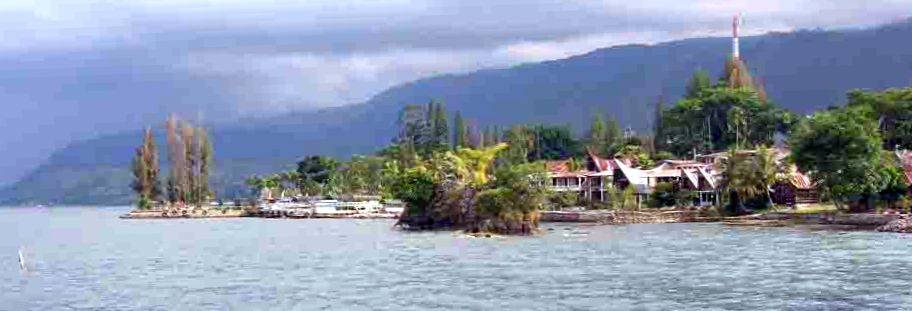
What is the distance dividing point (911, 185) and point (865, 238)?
4181cm

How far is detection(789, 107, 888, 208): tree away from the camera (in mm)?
104812

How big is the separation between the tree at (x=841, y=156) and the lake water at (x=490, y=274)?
16975mm

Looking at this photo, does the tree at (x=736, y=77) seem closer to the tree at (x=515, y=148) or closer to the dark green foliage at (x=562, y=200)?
the tree at (x=515, y=148)

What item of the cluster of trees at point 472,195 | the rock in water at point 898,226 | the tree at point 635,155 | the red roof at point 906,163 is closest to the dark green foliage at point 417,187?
the cluster of trees at point 472,195

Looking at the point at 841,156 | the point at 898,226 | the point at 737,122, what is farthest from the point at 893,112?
the point at 898,226

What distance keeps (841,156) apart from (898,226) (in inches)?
713

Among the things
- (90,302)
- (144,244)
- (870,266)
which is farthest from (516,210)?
(90,302)

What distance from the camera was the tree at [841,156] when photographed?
105 m

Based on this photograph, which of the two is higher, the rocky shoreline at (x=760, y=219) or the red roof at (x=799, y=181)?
the red roof at (x=799, y=181)

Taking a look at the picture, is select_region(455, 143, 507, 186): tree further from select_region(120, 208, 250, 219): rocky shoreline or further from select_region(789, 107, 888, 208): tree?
select_region(120, 208, 250, 219): rocky shoreline

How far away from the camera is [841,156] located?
349 feet

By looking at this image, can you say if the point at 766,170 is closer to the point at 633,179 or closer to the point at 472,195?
the point at 633,179

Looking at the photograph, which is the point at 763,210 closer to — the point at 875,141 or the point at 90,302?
the point at 875,141

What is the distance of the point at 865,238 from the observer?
7938 centimetres
